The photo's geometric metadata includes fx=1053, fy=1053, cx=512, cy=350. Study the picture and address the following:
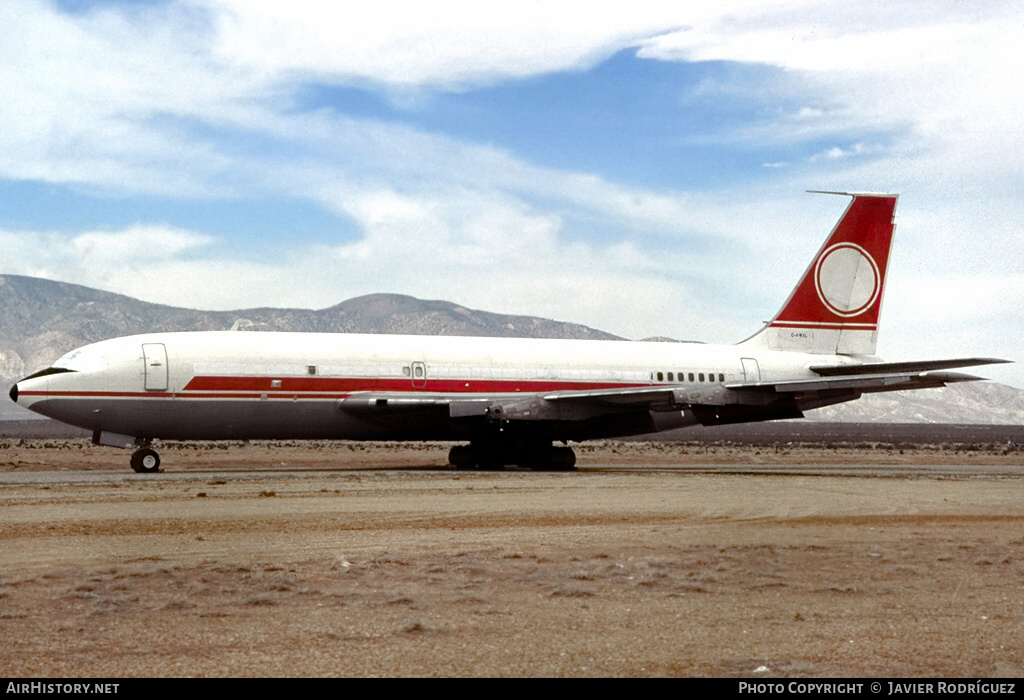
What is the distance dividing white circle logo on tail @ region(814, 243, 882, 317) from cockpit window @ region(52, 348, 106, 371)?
25.1m

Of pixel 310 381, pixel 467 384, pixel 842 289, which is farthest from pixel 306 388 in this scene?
pixel 842 289

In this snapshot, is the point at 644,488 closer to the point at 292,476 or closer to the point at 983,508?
the point at 983,508

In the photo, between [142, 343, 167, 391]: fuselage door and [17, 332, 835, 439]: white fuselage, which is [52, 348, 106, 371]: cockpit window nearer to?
[17, 332, 835, 439]: white fuselage

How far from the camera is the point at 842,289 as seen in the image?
3938 cm

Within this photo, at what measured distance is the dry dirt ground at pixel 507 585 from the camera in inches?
333

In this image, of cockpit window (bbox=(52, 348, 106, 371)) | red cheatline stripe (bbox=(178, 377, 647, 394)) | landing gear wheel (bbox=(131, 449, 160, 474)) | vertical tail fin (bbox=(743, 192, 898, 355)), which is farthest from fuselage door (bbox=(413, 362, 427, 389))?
vertical tail fin (bbox=(743, 192, 898, 355))

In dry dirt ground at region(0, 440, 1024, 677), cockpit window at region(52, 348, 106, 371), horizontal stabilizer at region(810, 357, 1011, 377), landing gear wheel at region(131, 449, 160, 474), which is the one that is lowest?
dry dirt ground at region(0, 440, 1024, 677)

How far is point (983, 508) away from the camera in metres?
20.4

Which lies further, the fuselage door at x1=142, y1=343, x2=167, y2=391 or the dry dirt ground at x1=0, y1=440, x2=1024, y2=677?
the fuselage door at x1=142, y1=343, x2=167, y2=391

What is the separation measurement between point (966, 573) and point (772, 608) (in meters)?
3.52

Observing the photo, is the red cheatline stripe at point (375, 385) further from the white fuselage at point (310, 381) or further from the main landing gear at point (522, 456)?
the main landing gear at point (522, 456)

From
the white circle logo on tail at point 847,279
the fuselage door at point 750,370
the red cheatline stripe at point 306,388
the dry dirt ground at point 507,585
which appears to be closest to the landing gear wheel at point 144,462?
the red cheatline stripe at point 306,388

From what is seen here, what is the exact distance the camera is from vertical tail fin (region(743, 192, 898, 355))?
3919 cm

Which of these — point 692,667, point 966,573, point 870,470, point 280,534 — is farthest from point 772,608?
point 870,470
